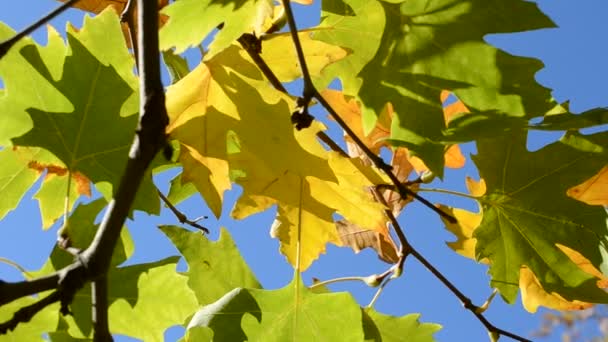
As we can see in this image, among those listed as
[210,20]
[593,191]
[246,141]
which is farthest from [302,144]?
[593,191]

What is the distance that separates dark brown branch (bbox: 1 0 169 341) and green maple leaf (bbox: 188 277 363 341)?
553mm

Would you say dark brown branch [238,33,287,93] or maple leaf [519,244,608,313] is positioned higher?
dark brown branch [238,33,287,93]

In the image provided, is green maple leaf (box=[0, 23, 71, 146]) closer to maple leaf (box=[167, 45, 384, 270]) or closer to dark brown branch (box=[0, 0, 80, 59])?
maple leaf (box=[167, 45, 384, 270])

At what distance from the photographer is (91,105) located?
3.87ft

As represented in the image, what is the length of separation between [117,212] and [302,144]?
1.48ft

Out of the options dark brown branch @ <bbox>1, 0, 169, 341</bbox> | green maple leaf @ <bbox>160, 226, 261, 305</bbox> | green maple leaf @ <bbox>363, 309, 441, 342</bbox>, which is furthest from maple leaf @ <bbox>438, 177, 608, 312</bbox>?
dark brown branch @ <bbox>1, 0, 169, 341</bbox>

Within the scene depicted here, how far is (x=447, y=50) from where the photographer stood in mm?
1159

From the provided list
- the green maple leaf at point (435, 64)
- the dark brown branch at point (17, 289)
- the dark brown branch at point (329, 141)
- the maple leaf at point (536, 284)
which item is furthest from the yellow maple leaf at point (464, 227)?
the dark brown branch at point (17, 289)

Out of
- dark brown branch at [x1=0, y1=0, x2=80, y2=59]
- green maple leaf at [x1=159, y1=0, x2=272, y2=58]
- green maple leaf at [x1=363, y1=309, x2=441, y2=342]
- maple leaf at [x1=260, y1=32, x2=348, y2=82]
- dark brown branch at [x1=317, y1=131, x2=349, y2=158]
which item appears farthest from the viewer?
green maple leaf at [x1=363, y1=309, x2=441, y2=342]

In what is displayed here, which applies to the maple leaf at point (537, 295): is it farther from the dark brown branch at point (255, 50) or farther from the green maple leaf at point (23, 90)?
the green maple leaf at point (23, 90)

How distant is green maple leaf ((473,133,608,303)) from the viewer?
53.0 inches

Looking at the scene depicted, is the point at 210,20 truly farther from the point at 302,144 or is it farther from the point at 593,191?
the point at 593,191

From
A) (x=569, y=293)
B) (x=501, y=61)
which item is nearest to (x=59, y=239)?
(x=501, y=61)

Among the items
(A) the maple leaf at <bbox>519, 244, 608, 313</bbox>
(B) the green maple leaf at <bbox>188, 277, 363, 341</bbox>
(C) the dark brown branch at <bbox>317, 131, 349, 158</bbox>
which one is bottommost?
(A) the maple leaf at <bbox>519, 244, 608, 313</bbox>
